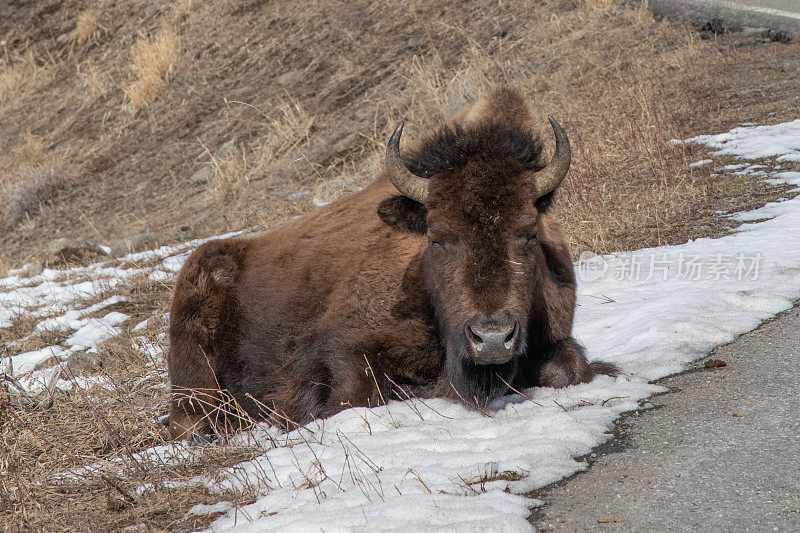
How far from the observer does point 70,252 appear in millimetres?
13586

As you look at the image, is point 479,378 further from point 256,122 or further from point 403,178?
point 256,122

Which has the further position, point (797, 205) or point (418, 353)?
point (797, 205)

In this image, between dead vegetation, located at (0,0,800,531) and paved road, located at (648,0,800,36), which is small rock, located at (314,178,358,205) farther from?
paved road, located at (648,0,800,36)

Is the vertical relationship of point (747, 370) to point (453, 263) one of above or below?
below

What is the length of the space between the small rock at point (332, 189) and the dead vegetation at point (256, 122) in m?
0.06

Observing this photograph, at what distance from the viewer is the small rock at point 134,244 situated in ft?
43.1

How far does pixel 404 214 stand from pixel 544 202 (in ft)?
3.16

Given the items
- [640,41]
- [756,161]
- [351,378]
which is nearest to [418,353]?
[351,378]

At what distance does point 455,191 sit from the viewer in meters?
5.05

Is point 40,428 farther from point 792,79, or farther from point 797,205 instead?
point 792,79

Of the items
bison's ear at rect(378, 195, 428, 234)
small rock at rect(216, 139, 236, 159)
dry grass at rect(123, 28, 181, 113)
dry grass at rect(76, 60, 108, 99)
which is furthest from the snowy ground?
dry grass at rect(76, 60, 108, 99)

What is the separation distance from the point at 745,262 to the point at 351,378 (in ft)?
12.5

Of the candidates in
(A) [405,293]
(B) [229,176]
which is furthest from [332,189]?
(A) [405,293]

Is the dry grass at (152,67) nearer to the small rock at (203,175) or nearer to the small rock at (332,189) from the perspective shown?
the small rock at (203,175)
